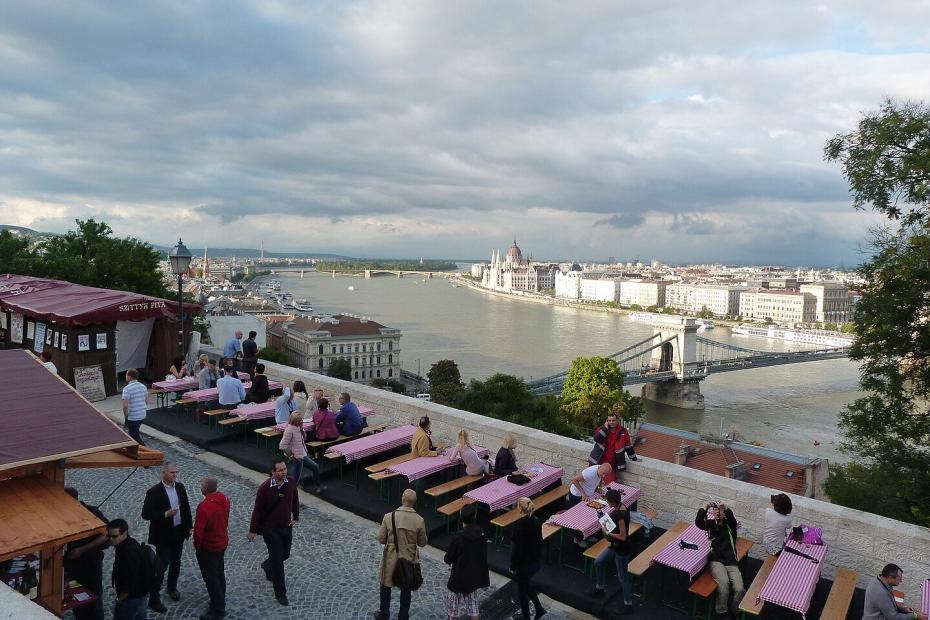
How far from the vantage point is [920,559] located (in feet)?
10.3

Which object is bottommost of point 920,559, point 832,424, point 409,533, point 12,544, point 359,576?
point 832,424

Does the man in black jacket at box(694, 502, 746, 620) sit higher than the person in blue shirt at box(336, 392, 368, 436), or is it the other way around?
the person in blue shirt at box(336, 392, 368, 436)

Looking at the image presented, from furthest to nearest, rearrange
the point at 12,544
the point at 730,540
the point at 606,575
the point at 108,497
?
the point at 108,497, the point at 606,575, the point at 730,540, the point at 12,544

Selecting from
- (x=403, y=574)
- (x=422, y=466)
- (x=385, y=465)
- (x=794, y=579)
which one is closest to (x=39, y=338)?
(x=385, y=465)

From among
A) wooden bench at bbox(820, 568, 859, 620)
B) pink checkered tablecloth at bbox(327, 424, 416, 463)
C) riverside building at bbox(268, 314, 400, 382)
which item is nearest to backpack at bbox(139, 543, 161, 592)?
pink checkered tablecloth at bbox(327, 424, 416, 463)

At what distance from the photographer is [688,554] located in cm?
320

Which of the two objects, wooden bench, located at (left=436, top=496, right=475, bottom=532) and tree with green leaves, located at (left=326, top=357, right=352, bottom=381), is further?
tree with green leaves, located at (left=326, top=357, right=352, bottom=381)

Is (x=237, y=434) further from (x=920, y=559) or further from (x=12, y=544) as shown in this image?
(x=920, y=559)

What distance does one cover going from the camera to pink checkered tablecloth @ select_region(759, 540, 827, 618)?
2793 millimetres

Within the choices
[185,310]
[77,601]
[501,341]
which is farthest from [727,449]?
[501,341]

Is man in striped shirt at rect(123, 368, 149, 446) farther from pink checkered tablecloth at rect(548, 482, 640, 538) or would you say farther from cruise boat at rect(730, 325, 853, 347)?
cruise boat at rect(730, 325, 853, 347)

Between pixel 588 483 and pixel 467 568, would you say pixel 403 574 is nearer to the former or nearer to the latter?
pixel 467 568

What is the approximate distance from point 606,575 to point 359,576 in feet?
4.49

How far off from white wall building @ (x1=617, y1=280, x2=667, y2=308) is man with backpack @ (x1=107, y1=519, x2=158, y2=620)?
111m
